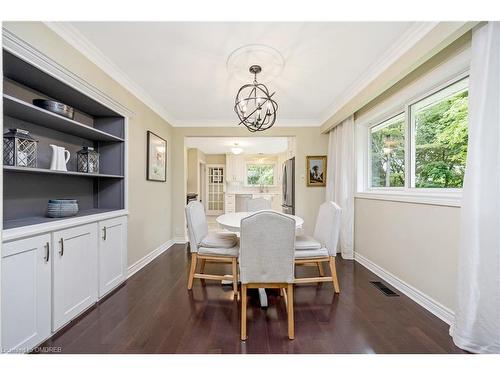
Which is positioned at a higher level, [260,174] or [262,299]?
[260,174]

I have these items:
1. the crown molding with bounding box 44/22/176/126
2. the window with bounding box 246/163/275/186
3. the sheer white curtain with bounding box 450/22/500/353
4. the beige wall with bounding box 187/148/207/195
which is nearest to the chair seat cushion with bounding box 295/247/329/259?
the sheer white curtain with bounding box 450/22/500/353

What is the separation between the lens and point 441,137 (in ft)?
6.98

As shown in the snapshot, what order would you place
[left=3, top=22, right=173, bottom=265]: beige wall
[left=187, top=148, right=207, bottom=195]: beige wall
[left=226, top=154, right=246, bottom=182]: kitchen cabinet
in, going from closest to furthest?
1. [left=3, top=22, right=173, bottom=265]: beige wall
2. [left=187, top=148, right=207, bottom=195]: beige wall
3. [left=226, top=154, right=246, bottom=182]: kitchen cabinet

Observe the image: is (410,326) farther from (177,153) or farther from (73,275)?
(177,153)

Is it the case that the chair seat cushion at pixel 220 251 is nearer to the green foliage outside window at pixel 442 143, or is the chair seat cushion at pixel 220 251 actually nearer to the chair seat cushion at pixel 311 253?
the chair seat cushion at pixel 311 253

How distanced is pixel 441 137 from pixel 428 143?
6.0 inches

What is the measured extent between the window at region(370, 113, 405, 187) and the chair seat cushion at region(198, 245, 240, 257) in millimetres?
2118

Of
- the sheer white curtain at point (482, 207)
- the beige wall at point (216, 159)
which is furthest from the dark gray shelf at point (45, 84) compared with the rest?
the beige wall at point (216, 159)

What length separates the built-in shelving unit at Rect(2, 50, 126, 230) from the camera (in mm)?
1569

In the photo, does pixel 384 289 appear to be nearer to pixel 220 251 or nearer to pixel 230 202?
pixel 220 251

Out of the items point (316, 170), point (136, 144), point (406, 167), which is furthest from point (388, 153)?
point (136, 144)

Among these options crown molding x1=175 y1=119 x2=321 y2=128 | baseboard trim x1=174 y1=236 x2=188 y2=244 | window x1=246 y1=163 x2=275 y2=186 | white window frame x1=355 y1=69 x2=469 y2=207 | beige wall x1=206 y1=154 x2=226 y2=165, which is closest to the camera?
white window frame x1=355 y1=69 x2=469 y2=207

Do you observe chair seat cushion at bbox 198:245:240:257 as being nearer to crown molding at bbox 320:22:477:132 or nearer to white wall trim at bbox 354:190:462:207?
white wall trim at bbox 354:190:462:207

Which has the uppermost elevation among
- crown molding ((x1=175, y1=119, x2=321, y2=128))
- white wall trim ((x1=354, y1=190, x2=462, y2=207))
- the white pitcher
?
crown molding ((x1=175, y1=119, x2=321, y2=128))
